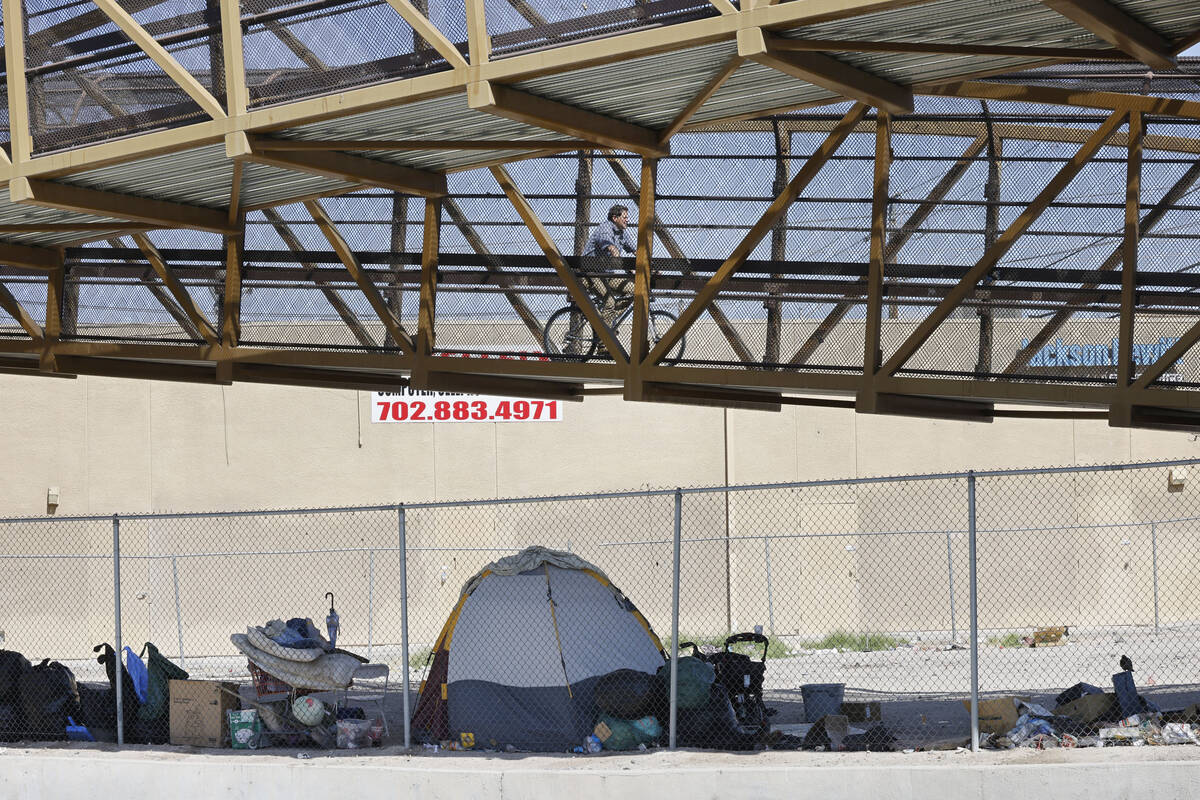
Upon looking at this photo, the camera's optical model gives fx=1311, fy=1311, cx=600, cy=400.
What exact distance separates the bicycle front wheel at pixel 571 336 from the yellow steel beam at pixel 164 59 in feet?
15.3

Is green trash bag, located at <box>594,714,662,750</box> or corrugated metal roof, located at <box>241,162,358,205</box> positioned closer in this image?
green trash bag, located at <box>594,714,662,750</box>

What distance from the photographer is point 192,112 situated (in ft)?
33.9

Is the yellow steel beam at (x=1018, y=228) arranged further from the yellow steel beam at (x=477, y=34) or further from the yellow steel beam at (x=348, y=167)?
the yellow steel beam at (x=348, y=167)

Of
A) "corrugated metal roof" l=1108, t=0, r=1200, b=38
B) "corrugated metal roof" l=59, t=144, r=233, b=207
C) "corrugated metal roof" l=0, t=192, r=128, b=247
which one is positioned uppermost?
"corrugated metal roof" l=1108, t=0, r=1200, b=38

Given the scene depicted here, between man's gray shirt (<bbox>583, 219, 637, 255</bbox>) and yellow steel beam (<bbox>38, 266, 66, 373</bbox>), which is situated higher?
man's gray shirt (<bbox>583, 219, 637, 255</bbox>)

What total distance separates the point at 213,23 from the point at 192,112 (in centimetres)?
75

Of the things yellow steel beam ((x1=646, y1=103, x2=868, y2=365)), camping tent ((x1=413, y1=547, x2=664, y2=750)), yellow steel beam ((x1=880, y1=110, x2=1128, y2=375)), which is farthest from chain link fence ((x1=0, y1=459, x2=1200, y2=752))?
yellow steel beam ((x1=880, y1=110, x2=1128, y2=375))

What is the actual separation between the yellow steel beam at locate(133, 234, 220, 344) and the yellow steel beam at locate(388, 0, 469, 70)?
6127 millimetres

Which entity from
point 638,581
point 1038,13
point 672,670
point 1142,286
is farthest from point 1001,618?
point 1038,13

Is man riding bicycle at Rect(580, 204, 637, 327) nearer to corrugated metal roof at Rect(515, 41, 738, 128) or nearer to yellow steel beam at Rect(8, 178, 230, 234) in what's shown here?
corrugated metal roof at Rect(515, 41, 738, 128)

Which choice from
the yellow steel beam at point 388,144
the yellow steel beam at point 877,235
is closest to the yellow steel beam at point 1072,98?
the yellow steel beam at point 877,235

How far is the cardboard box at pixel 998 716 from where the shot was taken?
11.0 meters

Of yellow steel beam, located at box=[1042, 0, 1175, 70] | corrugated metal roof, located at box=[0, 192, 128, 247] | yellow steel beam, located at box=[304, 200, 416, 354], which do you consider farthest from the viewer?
yellow steel beam, located at box=[304, 200, 416, 354]

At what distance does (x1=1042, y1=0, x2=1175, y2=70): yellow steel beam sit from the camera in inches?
299
